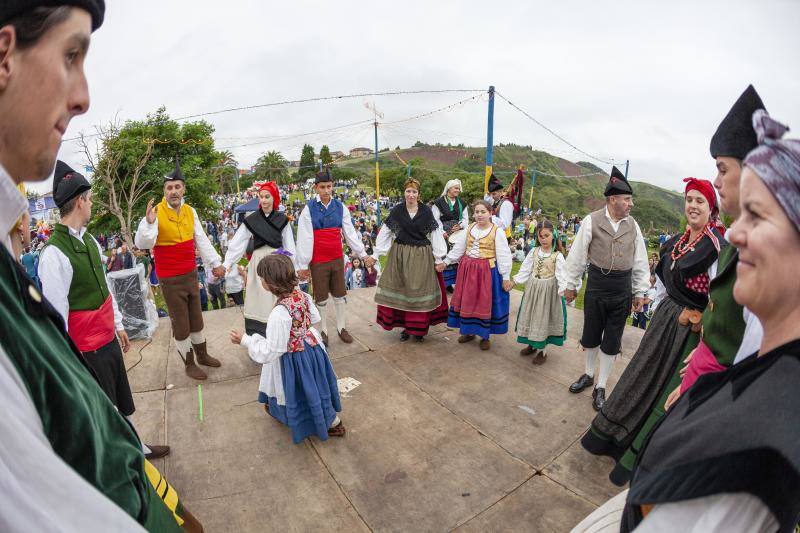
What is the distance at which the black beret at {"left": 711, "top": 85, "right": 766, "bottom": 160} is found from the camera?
174 centimetres

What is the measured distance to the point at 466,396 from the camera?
12.3ft

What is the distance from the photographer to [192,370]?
4.06 meters

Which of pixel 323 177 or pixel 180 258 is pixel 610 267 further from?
pixel 180 258

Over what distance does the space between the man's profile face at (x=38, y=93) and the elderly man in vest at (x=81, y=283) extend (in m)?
2.23

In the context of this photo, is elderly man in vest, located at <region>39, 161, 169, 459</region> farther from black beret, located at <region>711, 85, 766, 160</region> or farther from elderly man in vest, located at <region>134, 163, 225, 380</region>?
black beret, located at <region>711, 85, 766, 160</region>

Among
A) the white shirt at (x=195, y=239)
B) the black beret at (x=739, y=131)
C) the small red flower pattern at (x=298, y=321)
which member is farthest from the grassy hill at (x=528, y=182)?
the black beret at (x=739, y=131)

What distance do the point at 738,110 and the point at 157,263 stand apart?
457 centimetres

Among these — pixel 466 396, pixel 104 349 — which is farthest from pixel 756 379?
pixel 104 349

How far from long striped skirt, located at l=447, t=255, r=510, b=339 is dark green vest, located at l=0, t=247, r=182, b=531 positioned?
412 cm

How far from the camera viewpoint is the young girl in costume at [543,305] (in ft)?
14.4

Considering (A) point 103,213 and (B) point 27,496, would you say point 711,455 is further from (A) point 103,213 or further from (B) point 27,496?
(A) point 103,213

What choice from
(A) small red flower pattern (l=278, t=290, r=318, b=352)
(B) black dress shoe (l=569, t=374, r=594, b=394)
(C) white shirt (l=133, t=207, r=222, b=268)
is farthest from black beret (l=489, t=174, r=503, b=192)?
(A) small red flower pattern (l=278, t=290, r=318, b=352)

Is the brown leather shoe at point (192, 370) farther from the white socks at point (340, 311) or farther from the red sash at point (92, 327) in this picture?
the white socks at point (340, 311)

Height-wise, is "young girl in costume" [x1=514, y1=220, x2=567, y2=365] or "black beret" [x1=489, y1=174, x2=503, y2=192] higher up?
"black beret" [x1=489, y1=174, x2=503, y2=192]
